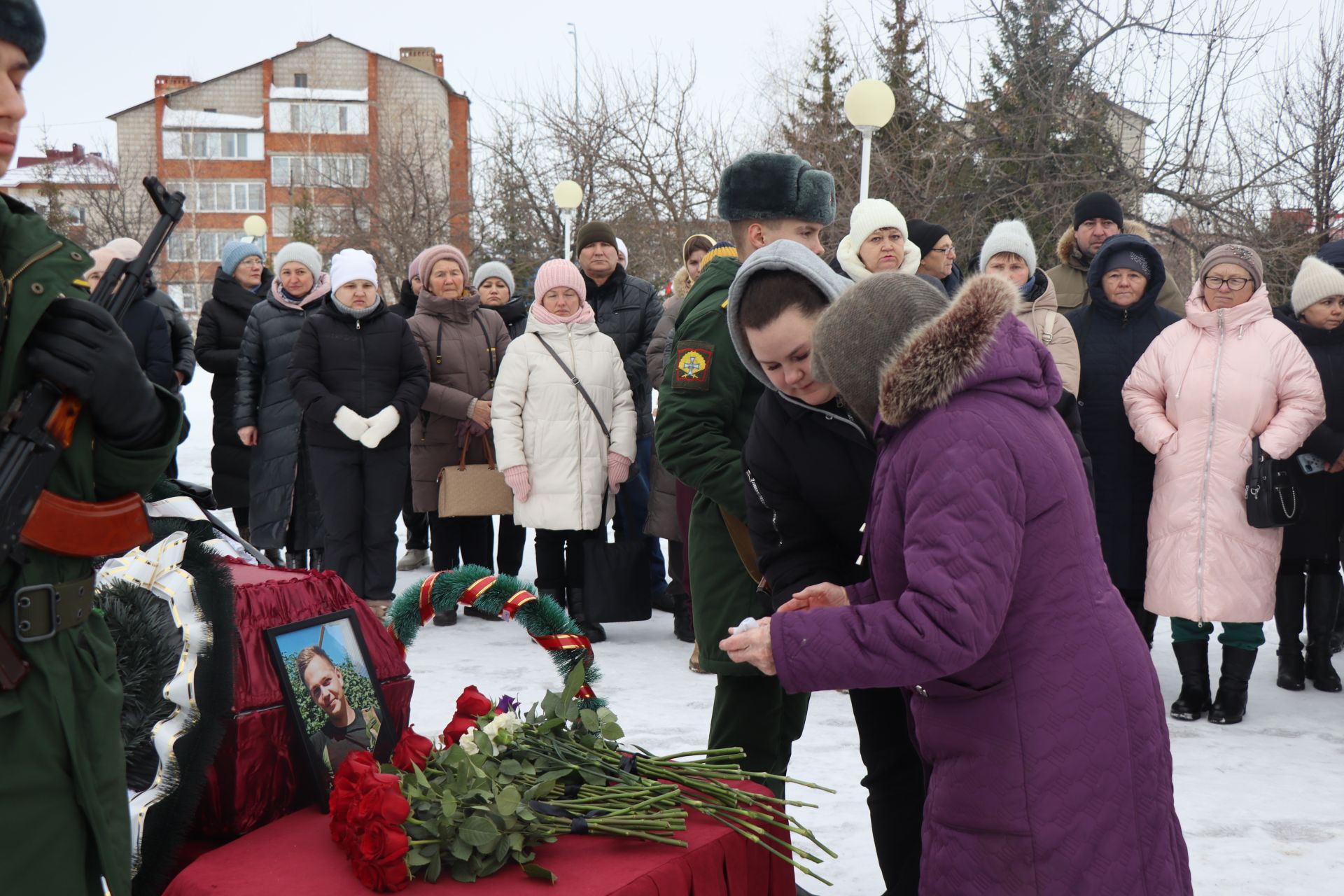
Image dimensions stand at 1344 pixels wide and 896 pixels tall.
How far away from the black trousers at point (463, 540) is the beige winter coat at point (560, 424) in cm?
63

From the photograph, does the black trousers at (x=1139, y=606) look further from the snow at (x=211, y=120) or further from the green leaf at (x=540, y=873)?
the snow at (x=211, y=120)

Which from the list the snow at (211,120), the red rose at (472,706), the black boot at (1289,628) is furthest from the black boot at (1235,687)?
the snow at (211,120)

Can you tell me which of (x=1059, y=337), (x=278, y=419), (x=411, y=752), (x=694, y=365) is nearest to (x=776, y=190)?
(x=694, y=365)

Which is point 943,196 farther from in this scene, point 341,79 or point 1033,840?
point 341,79

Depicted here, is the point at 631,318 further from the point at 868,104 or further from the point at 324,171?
the point at 324,171

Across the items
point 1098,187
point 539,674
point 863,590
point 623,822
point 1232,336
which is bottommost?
point 539,674

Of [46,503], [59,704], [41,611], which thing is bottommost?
[59,704]

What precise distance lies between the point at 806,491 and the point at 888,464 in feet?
2.15

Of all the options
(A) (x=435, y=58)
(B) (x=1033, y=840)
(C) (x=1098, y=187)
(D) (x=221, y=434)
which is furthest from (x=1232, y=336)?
(A) (x=435, y=58)

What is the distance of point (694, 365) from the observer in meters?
3.25

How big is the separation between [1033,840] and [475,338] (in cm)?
544

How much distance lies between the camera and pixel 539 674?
538 centimetres

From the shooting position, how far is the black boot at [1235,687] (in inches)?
194

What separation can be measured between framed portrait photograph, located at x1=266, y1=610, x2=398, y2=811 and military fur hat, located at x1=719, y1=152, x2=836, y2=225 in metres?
1.55
